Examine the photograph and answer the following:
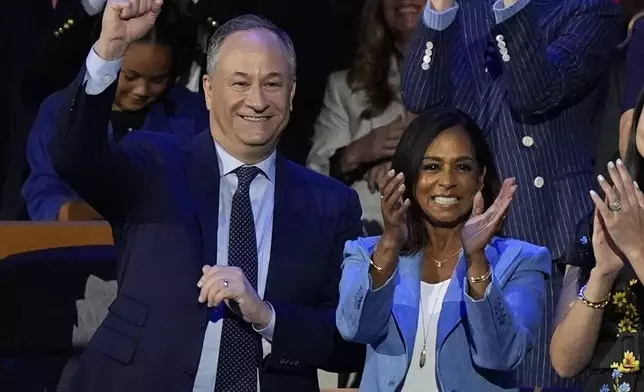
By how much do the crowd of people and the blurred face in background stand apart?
135cm

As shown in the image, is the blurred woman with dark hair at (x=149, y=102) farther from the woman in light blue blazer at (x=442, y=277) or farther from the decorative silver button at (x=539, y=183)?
the woman in light blue blazer at (x=442, y=277)

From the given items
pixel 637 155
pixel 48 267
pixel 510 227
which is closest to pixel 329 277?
pixel 510 227

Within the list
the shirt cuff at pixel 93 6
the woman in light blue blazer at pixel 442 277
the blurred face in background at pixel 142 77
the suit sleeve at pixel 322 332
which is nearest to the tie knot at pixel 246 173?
the suit sleeve at pixel 322 332

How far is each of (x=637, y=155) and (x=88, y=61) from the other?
4.21 ft

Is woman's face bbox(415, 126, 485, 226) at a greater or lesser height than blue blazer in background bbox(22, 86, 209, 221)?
lesser

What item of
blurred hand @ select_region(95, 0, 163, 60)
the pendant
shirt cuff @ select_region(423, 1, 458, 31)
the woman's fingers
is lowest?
the pendant

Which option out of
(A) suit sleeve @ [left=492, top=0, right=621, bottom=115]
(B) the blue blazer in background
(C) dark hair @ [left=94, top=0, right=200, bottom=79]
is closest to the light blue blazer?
(A) suit sleeve @ [left=492, top=0, right=621, bottom=115]

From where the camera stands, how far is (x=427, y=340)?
11.2 feet

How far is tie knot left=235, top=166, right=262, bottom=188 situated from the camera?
146 inches

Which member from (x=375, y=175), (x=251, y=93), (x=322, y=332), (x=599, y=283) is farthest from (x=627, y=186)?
(x=375, y=175)

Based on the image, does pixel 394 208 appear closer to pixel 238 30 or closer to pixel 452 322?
pixel 452 322

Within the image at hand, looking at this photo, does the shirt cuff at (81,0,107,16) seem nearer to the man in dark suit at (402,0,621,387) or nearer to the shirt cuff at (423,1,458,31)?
the man in dark suit at (402,0,621,387)

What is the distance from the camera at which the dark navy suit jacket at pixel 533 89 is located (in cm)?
399

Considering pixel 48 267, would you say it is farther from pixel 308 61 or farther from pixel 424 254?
pixel 424 254
